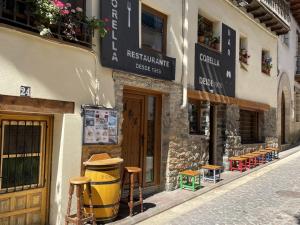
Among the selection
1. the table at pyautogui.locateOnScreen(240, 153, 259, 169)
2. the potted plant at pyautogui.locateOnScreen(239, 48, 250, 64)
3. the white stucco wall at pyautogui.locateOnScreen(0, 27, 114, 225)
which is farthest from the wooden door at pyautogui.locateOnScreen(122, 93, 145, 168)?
the potted plant at pyautogui.locateOnScreen(239, 48, 250, 64)

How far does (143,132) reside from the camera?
28.0 feet

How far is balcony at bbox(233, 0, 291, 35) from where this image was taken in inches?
512

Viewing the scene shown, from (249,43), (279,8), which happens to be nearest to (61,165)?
(249,43)

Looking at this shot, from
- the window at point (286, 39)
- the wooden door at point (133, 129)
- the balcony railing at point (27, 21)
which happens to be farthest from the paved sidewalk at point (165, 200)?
the window at point (286, 39)

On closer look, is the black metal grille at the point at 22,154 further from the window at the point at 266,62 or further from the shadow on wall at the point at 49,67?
the window at the point at 266,62

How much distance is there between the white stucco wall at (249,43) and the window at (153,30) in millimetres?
1013

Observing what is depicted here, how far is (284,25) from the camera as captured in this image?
15.6 m

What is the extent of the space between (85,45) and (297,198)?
5.58m

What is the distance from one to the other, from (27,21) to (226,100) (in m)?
7.49

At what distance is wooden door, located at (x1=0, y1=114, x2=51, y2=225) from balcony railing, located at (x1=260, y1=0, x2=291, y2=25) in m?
10.3

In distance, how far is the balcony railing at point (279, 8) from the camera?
14506mm

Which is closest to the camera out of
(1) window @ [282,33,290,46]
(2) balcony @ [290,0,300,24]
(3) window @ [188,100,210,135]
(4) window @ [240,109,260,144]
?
(3) window @ [188,100,210,135]

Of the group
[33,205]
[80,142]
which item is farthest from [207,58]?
[33,205]

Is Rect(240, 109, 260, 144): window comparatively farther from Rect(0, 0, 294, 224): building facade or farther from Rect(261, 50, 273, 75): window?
Rect(261, 50, 273, 75): window
